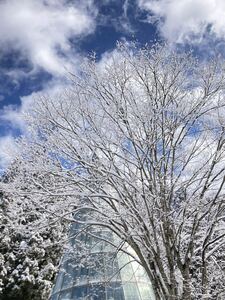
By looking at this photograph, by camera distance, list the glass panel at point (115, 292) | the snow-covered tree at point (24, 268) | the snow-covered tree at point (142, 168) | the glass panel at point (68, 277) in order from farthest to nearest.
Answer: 1. the snow-covered tree at point (24, 268)
2. the glass panel at point (68, 277)
3. the glass panel at point (115, 292)
4. the snow-covered tree at point (142, 168)

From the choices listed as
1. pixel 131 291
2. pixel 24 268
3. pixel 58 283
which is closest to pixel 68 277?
pixel 58 283

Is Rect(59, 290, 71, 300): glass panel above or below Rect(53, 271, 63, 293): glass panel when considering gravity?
below

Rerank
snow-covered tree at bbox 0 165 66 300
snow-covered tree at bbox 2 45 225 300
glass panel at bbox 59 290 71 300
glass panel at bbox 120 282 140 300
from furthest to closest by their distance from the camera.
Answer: snow-covered tree at bbox 0 165 66 300
glass panel at bbox 59 290 71 300
glass panel at bbox 120 282 140 300
snow-covered tree at bbox 2 45 225 300

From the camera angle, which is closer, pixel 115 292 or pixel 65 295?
pixel 115 292

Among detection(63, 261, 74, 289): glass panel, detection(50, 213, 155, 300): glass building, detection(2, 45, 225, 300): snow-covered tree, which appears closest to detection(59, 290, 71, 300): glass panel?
detection(50, 213, 155, 300): glass building

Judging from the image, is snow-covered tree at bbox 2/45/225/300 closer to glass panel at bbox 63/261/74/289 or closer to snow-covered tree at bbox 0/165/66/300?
glass panel at bbox 63/261/74/289

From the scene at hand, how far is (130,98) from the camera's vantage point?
24.1 ft

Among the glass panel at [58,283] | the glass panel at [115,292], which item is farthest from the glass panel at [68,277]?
the glass panel at [115,292]

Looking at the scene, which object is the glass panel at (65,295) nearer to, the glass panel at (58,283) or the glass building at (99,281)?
the glass building at (99,281)

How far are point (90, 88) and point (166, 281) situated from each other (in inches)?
183

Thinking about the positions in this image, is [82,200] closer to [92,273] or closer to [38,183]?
[38,183]

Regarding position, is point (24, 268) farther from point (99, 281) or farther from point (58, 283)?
point (99, 281)

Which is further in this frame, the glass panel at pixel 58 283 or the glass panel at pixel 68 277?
the glass panel at pixel 58 283

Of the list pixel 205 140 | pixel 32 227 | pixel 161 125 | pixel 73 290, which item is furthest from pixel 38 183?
pixel 73 290
